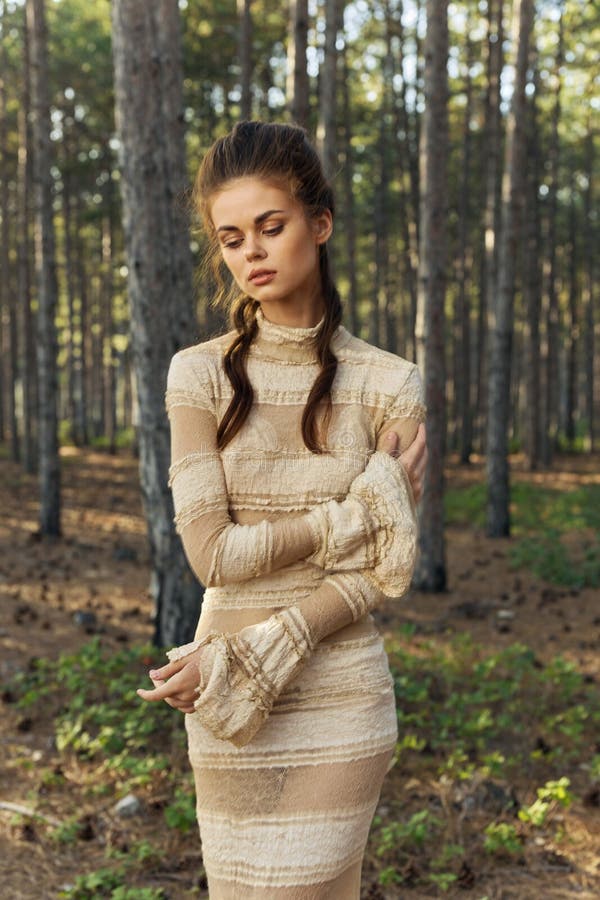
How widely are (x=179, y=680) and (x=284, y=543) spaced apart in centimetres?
38

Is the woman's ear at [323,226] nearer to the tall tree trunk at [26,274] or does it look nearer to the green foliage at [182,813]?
the green foliage at [182,813]

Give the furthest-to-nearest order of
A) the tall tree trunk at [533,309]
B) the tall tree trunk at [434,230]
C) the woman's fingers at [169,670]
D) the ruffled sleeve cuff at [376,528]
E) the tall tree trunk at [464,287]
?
the tall tree trunk at [464,287] → the tall tree trunk at [533,309] → the tall tree trunk at [434,230] → the ruffled sleeve cuff at [376,528] → the woman's fingers at [169,670]

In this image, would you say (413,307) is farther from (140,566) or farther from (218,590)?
(218,590)

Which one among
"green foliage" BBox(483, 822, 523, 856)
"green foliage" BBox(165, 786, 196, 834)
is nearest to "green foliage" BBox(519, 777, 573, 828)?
"green foliage" BBox(483, 822, 523, 856)

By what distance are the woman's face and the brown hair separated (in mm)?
29

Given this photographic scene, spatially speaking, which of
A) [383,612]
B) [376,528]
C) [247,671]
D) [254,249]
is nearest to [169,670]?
[247,671]

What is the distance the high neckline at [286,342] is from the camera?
2.39 m

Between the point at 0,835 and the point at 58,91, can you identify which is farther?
the point at 58,91

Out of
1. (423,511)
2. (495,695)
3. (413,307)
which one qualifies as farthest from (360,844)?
(413,307)

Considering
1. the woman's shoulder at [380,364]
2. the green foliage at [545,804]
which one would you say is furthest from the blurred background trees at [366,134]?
the woman's shoulder at [380,364]

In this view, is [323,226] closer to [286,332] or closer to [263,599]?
[286,332]

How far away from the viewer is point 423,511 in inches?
432

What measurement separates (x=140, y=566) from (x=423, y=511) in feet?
12.4

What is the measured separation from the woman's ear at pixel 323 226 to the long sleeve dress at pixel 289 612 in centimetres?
35
